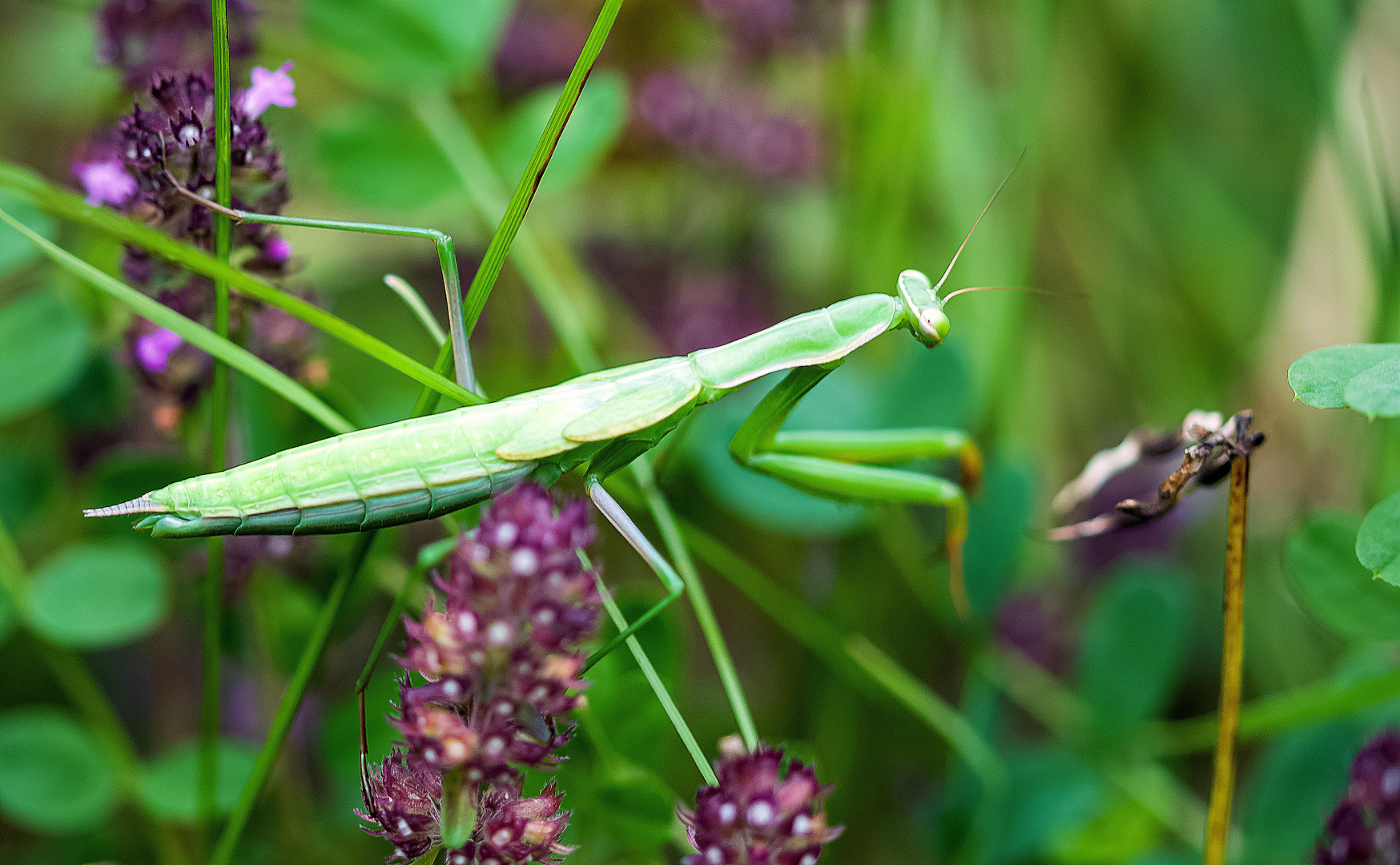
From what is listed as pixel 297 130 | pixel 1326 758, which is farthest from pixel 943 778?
pixel 297 130

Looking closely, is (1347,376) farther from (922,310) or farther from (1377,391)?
(922,310)

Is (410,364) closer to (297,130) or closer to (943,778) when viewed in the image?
(943,778)

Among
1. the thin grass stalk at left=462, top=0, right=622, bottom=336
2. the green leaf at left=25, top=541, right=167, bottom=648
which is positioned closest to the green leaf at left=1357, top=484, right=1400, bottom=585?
the thin grass stalk at left=462, top=0, right=622, bottom=336

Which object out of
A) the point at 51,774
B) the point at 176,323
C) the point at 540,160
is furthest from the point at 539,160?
the point at 51,774

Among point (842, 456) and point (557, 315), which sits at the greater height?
point (557, 315)

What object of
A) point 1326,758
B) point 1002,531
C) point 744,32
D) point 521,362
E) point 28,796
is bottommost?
point 1326,758
